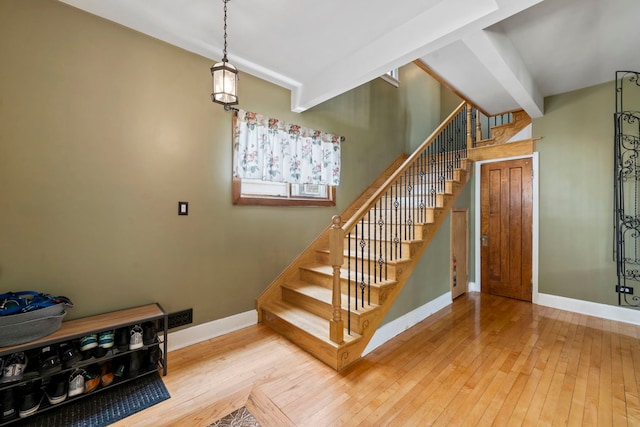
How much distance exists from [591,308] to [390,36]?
13.8 ft

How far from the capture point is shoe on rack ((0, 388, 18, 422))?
1542 mm

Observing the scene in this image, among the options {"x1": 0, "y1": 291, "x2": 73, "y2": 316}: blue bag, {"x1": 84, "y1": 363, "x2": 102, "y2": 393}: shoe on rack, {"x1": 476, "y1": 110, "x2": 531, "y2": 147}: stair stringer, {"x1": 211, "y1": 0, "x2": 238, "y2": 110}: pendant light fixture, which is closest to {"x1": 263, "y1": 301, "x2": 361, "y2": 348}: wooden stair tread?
{"x1": 84, "y1": 363, "x2": 102, "y2": 393}: shoe on rack

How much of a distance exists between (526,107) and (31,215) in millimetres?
5340

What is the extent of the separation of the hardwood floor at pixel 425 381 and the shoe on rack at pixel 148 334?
320 mm

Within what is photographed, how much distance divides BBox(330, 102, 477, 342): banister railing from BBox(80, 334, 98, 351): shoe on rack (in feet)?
→ 5.67

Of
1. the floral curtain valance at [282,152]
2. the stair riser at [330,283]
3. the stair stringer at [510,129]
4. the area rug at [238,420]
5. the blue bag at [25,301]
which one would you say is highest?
the stair stringer at [510,129]

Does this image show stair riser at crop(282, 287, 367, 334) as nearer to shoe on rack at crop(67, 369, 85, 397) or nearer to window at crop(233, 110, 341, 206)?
window at crop(233, 110, 341, 206)

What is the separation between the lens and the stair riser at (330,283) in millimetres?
2521

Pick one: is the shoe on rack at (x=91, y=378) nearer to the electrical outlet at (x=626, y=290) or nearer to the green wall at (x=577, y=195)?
the green wall at (x=577, y=195)

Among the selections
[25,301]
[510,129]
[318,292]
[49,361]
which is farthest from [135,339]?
[510,129]

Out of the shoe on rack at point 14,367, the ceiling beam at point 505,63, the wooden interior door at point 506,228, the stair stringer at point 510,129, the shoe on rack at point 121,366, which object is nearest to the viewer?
the shoe on rack at point 14,367

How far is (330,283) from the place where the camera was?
3004mm

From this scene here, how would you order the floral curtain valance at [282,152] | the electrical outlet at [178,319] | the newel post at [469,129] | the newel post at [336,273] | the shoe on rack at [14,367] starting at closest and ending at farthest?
→ the shoe on rack at [14,367], the newel post at [336,273], the electrical outlet at [178,319], the floral curtain valance at [282,152], the newel post at [469,129]

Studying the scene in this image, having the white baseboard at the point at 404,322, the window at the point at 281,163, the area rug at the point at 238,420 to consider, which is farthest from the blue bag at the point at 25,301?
the white baseboard at the point at 404,322
